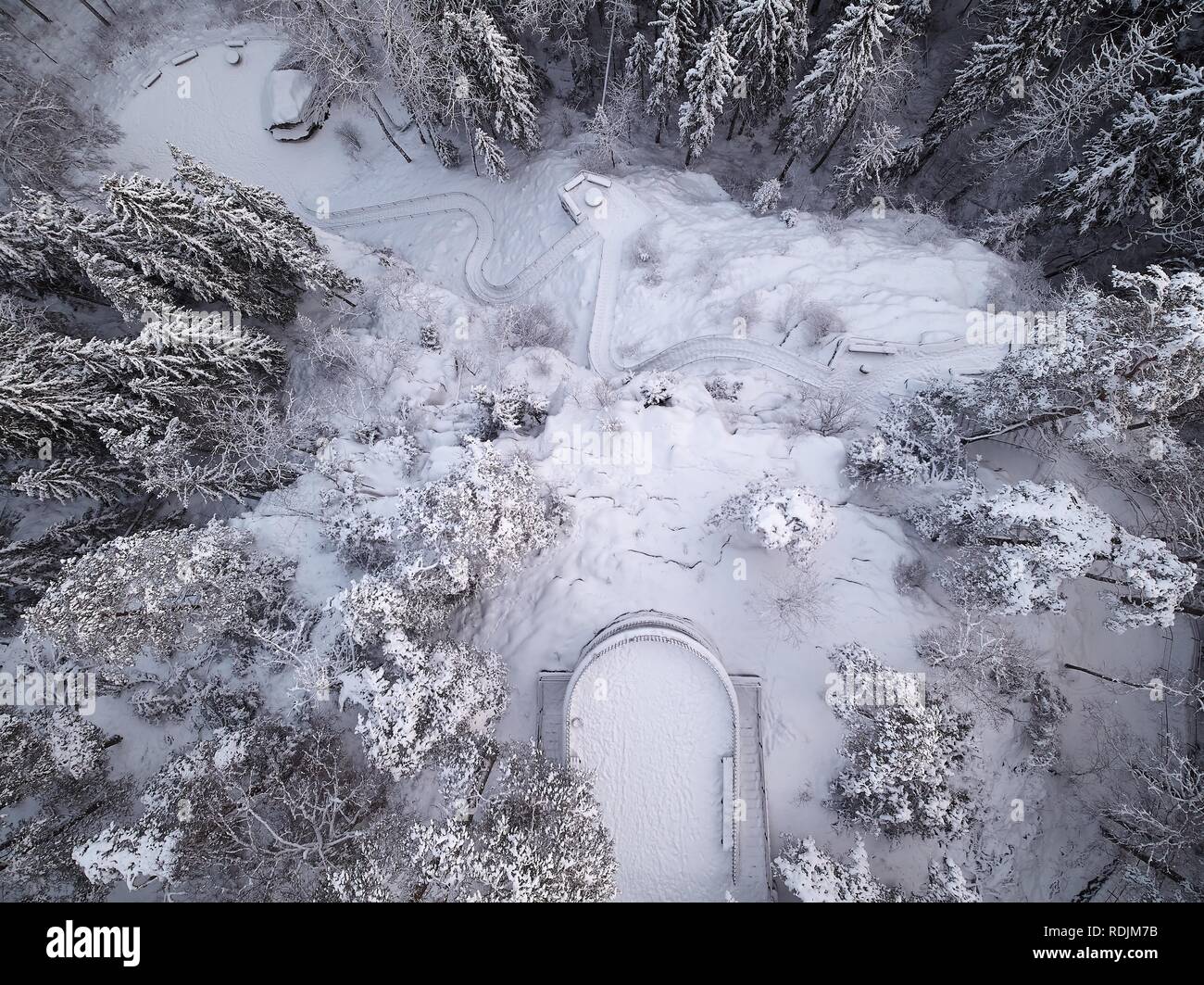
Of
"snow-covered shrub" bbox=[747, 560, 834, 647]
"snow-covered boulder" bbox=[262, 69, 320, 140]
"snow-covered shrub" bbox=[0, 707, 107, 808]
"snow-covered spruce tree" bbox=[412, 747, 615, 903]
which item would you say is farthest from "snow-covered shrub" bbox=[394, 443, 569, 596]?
"snow-covered boulder" bbox=[262, 69, 320, 140]

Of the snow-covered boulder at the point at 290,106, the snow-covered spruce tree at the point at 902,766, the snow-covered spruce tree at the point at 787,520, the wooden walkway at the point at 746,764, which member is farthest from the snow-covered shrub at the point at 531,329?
the snow-covered boulder at the point at 290,106

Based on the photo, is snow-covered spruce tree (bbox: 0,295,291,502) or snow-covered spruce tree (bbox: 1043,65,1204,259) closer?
snow-covered spruce tree (bbox: 1043,65,1204,259)

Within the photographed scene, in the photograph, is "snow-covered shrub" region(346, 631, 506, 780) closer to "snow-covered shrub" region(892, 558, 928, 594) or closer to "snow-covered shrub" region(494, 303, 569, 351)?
"snow-covered shrub" region(892, 558, 928, 594)

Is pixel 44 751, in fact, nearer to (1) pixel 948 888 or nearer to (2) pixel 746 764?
(2) pixel 746 764

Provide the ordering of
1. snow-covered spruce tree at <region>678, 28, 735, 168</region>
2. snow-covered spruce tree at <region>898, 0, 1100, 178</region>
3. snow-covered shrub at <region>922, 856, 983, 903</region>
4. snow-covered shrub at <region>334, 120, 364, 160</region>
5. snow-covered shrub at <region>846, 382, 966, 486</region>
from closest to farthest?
1. snow-covered shrub at <region>922, 856, 983, 903</region>
2. snow-covered shrub at <region>846, 382, 966, 486</region>
3. snow-covered spruce tree at <region>898, 0, 1100, 178</region>
4. snow-covered spruce tree at <region>678, 28, 735, 168</region>
5. snow-covered shrub at <region>334, 120, 364, 160</region>

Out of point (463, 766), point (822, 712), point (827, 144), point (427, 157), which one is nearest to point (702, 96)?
point (827, 144)

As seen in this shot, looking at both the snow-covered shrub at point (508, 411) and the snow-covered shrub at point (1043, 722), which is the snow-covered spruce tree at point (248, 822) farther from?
the snow-covered shrub at point (1043, 722)
